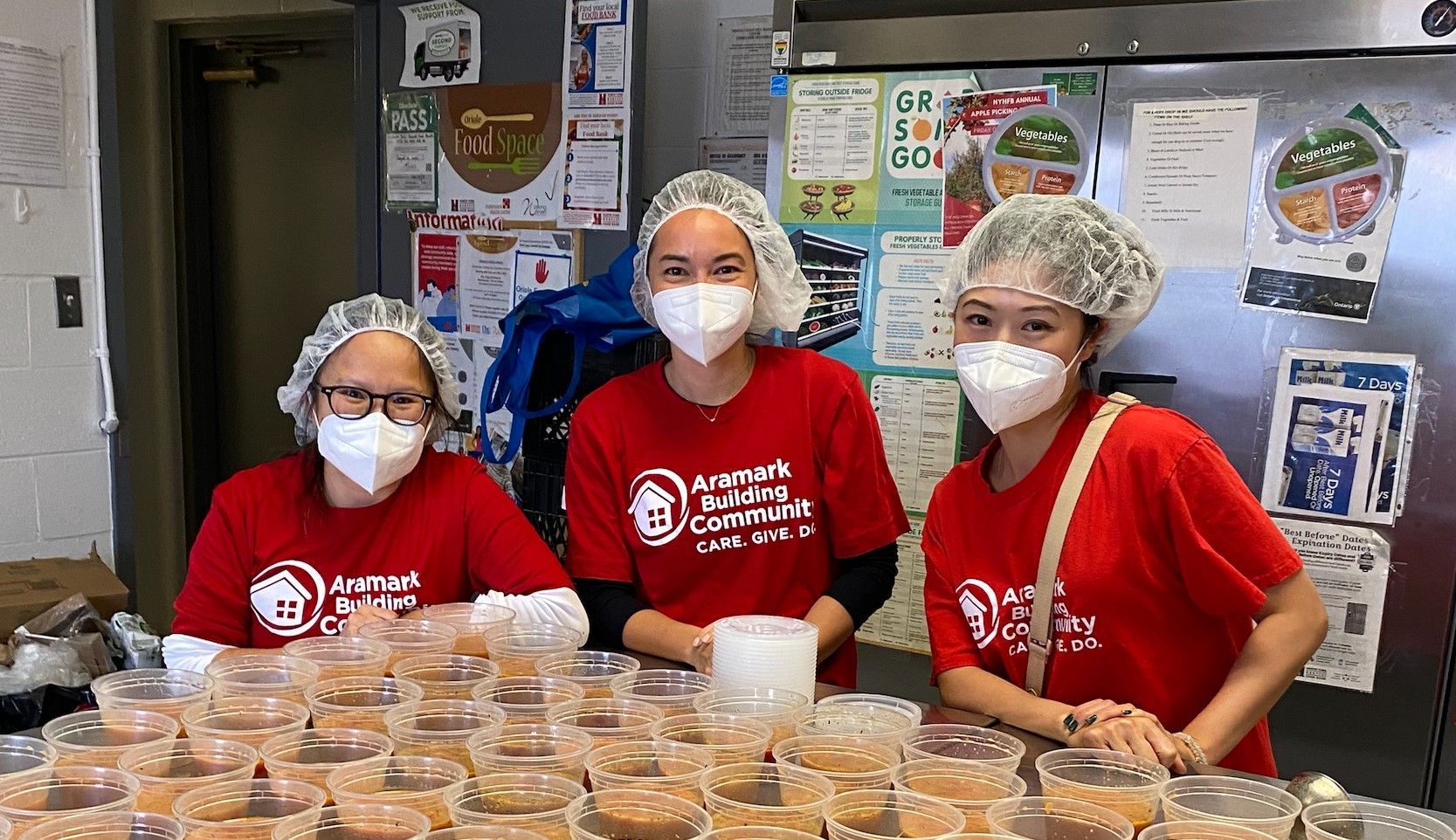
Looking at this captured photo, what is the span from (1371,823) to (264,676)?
4.46ft

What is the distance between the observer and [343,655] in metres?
1.56

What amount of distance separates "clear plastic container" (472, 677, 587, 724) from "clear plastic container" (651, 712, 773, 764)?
161 millimetres

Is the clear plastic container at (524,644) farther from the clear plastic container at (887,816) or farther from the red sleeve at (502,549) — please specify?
the clear plastic container at (887,816)

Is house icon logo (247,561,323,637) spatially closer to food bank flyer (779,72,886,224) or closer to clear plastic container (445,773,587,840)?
clear plastic container (445,773,587,840)

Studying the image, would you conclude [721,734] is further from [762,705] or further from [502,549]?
[502,549]

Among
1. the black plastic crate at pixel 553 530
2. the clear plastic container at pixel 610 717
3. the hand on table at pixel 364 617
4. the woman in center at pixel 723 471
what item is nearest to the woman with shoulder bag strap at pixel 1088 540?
the woman in center at pixel 723 471

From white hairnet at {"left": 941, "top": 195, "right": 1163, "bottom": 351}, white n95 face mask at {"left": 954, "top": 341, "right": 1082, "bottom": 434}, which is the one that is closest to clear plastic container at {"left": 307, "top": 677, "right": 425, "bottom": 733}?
white n95 face mask at {"left": 954, "top": 341, "right": 1082, "bottom": 434}

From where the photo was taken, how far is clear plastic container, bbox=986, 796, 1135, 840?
3.69 ft

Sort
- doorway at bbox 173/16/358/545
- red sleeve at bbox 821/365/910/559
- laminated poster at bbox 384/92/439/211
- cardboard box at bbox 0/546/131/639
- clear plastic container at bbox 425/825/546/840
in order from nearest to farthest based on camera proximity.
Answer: clear plastic container at bbox 425/825/546/840 → red sleeve at bbox 821/365/910/559 → cardboard box at bbox 0/546/131/639 → laminated poster at bbox 384/92/439/211 → doorway at bbox 173/16/358/545

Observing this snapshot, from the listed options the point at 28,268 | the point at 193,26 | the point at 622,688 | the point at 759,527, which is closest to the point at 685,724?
the point at 622,688

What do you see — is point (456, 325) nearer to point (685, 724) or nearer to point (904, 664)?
point (904, 664)

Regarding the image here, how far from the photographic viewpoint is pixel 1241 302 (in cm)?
246

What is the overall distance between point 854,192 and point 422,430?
54.9 inches

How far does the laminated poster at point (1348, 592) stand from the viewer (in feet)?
7.72
